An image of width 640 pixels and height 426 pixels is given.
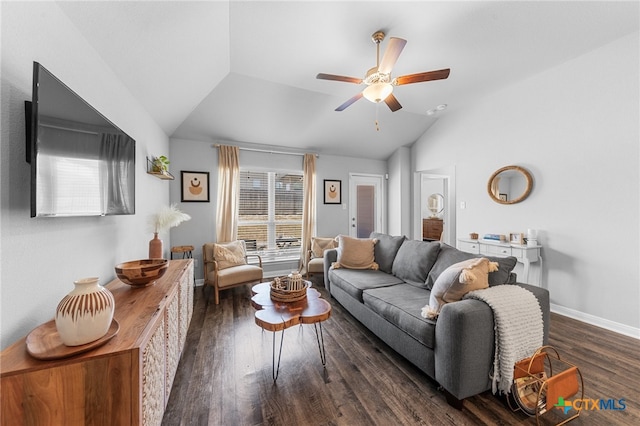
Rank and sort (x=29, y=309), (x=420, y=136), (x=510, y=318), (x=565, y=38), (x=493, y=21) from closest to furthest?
(x=29, y=309) < (x=510, y=318) < (x=493, y=21) < (x=565, y=38) < (x=420, y=136)

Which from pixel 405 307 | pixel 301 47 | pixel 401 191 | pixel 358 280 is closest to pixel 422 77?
pixel 301 47

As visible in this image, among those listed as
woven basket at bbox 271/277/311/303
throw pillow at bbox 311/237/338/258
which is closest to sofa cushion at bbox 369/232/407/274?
throw pillow at bbox 311/237/338/258

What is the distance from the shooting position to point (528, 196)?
3225mm

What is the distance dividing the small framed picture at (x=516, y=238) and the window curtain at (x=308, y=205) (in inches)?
120

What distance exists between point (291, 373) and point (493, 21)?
3.55 m

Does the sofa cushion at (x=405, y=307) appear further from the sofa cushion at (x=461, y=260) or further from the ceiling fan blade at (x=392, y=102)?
the ceiling fan blade at (x=392, y=102)

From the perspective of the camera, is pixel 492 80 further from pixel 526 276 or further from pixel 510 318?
pixel 510 318

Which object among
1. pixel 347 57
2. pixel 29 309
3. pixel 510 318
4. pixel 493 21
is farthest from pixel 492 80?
pixel 29 309

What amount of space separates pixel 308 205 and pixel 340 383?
3.17 meters

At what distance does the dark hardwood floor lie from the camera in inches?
58.2

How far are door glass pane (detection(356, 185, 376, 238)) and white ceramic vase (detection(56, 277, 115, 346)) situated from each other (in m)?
4.59

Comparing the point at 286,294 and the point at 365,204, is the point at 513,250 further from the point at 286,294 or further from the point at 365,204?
the point at 286,294

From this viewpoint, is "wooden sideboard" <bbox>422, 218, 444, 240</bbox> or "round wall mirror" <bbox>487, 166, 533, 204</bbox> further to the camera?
"wooden sideboard" <bbox>422, 218, 444, 240</bbox>

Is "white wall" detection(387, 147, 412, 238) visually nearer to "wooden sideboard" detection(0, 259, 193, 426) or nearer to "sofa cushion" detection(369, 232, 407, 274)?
"sofa cushion" detection(369, 232, 407, 274)
